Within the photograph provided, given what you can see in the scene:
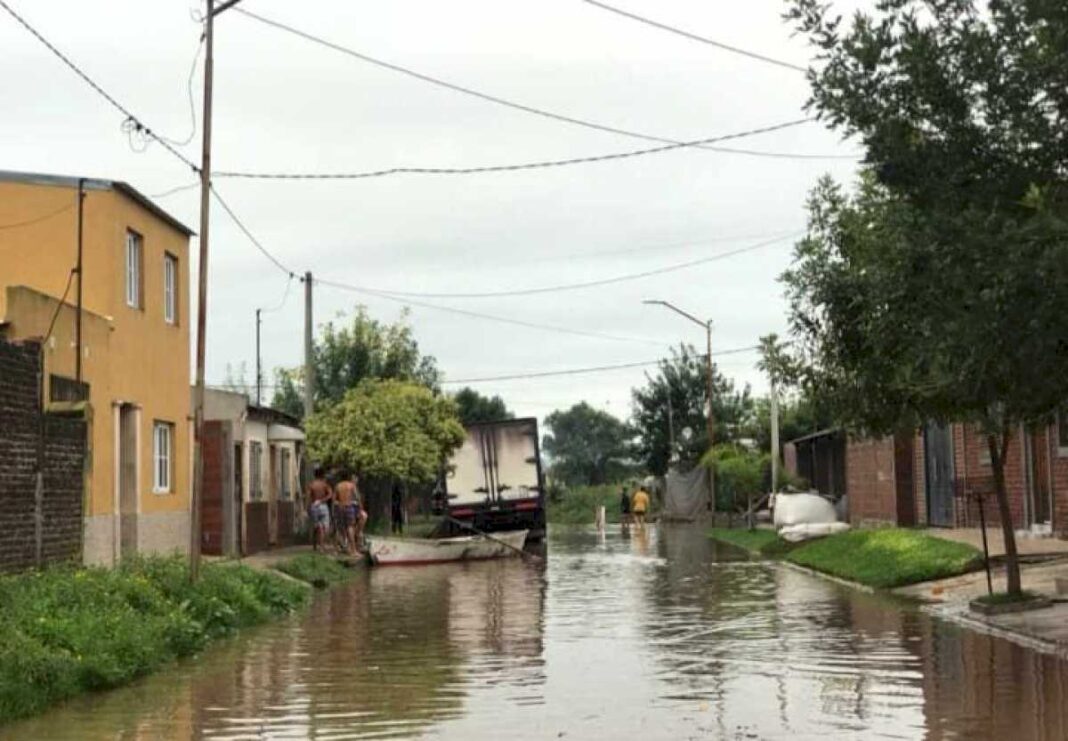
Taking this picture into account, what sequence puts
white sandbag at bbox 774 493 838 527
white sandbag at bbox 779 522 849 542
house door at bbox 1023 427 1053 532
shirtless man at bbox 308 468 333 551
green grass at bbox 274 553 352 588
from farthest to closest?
white sandbag at bbox 774 493 838 527 < white sandbag at bbox 779 522 849 542 < shirtless man at bbox 308 468 333 551 < house door at bbox 1023 427 1053 532 < green grass at bbox 274 553 352 588

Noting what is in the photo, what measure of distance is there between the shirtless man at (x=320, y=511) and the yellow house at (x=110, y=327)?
251 inches

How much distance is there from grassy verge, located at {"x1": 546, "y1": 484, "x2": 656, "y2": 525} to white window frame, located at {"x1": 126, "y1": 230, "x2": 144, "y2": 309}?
4847 cm

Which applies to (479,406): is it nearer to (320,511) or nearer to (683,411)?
(683,411)

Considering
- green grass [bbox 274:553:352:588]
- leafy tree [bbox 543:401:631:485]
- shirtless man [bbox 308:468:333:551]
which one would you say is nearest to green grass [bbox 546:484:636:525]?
leafy tree [bbox 543:401:631:485]

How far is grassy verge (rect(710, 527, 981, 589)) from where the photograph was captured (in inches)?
899

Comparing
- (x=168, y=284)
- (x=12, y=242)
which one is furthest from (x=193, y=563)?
(x=168, y=284)

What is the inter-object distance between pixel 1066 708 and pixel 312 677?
648cm

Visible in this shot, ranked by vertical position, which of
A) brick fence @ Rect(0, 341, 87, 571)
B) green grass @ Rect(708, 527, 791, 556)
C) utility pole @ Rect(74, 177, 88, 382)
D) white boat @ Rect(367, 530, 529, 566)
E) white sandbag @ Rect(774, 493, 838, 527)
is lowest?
green grass @ Rect(708, 527, 791, 556)

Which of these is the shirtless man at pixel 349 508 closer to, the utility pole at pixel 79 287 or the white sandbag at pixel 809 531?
the white sandbag at pixel 809 531

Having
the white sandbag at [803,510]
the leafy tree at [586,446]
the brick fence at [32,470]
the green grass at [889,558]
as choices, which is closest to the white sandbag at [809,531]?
the white sandbag at [803,510]

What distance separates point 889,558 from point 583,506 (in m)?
55.1

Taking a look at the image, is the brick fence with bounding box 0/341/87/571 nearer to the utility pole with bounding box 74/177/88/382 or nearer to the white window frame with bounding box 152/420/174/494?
the utility pole with bounding box 74/177/88/382

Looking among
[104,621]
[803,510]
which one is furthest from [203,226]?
[803,510]

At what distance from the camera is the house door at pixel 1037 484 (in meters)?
27.5
